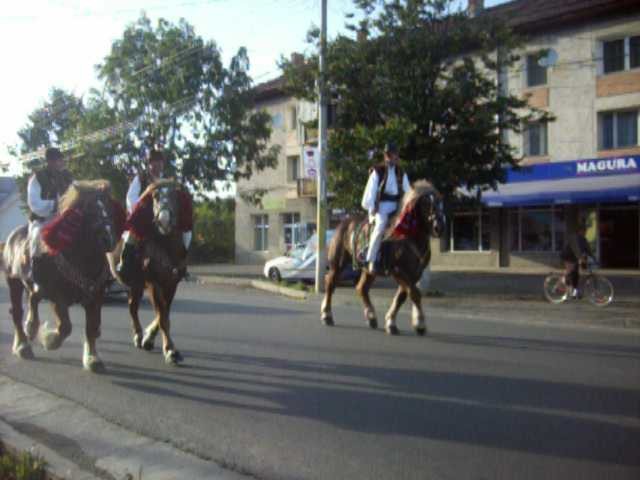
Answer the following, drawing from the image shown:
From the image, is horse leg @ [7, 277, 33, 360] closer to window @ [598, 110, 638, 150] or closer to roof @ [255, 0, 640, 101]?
roof @ [255, 0, 640, 101]

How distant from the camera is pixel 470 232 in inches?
1259

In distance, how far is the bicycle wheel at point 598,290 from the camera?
14.3m

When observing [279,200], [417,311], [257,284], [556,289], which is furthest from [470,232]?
[417,311]

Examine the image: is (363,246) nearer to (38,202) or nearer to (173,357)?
(173,357)

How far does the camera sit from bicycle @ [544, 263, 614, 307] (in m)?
14.3

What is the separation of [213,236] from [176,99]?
20.4 meters

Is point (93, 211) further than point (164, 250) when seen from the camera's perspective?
No

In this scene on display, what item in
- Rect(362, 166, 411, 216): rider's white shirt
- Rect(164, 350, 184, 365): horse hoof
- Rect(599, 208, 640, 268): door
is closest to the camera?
Rect(164, 350, 184, 365): horse hoof

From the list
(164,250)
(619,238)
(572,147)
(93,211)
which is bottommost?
(164,250)

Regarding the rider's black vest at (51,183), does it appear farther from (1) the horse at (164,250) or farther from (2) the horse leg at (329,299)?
(2) the horse leg at (329,299)

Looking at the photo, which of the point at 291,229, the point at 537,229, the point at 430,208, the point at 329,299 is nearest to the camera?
the point at 430,208

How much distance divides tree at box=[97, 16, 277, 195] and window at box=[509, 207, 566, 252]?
12838 millimetres

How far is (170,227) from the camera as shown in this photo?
7148mm

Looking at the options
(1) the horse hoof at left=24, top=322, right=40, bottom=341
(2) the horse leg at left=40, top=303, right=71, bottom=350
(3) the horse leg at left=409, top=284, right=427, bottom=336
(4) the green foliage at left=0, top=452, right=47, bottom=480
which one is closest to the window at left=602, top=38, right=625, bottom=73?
(3) the horse leg at left=409, top=284, right=427, bottom=336
